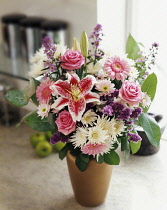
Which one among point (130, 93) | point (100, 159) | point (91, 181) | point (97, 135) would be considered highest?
point (130, 93)

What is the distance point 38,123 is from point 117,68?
298mm

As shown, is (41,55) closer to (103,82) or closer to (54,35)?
(103,82)

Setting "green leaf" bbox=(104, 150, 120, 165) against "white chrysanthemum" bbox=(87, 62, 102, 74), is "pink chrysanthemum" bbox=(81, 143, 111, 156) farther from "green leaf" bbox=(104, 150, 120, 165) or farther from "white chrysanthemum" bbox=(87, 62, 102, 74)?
"white chrysanthemum" bbox=(87, 62, 102, 74)

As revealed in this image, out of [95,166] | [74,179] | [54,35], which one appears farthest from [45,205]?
[54,35]

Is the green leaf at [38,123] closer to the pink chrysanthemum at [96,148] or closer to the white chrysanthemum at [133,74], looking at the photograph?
the pink chrysanthemum at [96,148]

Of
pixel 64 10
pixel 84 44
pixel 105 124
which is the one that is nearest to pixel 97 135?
pixel 105 124

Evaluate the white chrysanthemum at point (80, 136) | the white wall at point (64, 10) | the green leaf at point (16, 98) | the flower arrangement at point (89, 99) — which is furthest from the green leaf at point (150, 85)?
the white wall at point (64, 10)

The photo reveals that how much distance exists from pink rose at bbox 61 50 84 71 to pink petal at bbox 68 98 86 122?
0.34 ft

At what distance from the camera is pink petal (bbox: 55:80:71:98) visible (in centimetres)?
105

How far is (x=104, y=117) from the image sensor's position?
3.59 ft

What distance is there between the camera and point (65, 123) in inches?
41.3

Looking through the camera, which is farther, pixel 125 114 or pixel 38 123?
pixel 38 123

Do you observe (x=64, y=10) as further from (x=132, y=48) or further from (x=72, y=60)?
(x=72, y=60)

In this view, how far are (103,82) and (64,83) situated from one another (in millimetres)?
106
